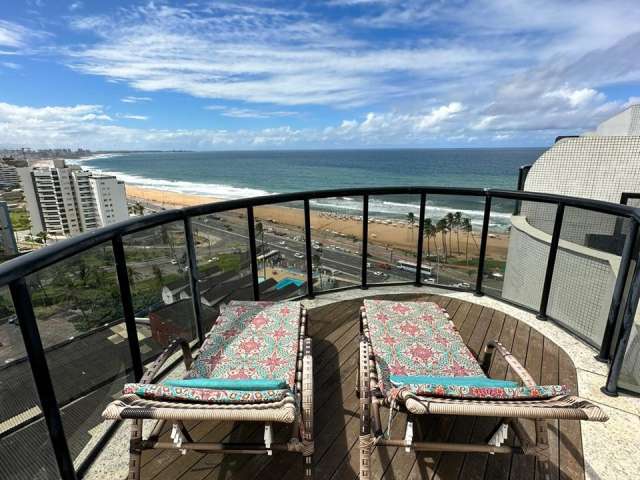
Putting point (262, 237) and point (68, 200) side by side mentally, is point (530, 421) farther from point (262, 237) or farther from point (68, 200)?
point (68, 200)

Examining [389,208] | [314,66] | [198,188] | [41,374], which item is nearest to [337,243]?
[389,208]

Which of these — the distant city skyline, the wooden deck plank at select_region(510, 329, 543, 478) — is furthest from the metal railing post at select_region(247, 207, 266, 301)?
the distant city skyline

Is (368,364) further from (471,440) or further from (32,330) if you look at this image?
(32,330)

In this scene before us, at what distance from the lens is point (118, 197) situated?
114ft

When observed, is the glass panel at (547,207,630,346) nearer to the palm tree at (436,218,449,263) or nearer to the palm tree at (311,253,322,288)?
the palm tree at (436,218,449,263)

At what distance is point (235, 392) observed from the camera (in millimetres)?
1212

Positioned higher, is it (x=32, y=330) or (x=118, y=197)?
(x=32, y=330)

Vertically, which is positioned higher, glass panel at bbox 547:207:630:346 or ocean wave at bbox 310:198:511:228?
ocean wave at bbox 310:198:511:228

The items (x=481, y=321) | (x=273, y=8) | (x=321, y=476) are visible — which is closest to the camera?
(x=321, y=476)

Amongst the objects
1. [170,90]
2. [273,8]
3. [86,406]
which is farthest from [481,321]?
[170,90]

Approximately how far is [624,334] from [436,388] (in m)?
1.62

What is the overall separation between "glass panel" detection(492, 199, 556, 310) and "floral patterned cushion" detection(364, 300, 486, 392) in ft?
4.91

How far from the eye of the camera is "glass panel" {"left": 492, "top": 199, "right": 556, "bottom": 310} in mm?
3617

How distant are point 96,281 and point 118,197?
39851 millimetres
